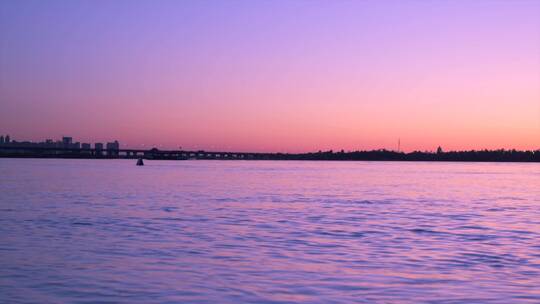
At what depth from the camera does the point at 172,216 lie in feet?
84.0

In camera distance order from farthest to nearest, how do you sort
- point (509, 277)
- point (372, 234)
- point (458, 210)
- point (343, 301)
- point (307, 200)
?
point (307, 200), point (458, 210), point (372, 234), point (509, 277), point (343, 301)

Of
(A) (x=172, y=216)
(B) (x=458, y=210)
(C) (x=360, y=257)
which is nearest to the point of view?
(C) (x=360, y=257)

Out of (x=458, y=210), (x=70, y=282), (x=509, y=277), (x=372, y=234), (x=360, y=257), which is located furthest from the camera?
(x=458, y=210)

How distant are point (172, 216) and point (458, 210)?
12.8 metres

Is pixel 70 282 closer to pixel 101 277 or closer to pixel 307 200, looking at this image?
pixel 101 277

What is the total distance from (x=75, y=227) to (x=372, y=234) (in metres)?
9.04

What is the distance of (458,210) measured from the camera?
3012cm

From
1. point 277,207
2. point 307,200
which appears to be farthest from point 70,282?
point 307,200

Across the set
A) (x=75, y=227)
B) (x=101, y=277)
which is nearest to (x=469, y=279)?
(x=101, y=277)

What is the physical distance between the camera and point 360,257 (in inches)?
599

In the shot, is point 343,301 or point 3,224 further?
point 3,224

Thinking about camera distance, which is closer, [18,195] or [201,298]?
[201,298]

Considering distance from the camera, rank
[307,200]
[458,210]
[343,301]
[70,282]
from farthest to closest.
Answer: [307,200]
[458,210]
[70,282]
[343,301]

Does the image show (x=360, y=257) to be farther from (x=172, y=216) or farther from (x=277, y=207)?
(x=277, y=207)
